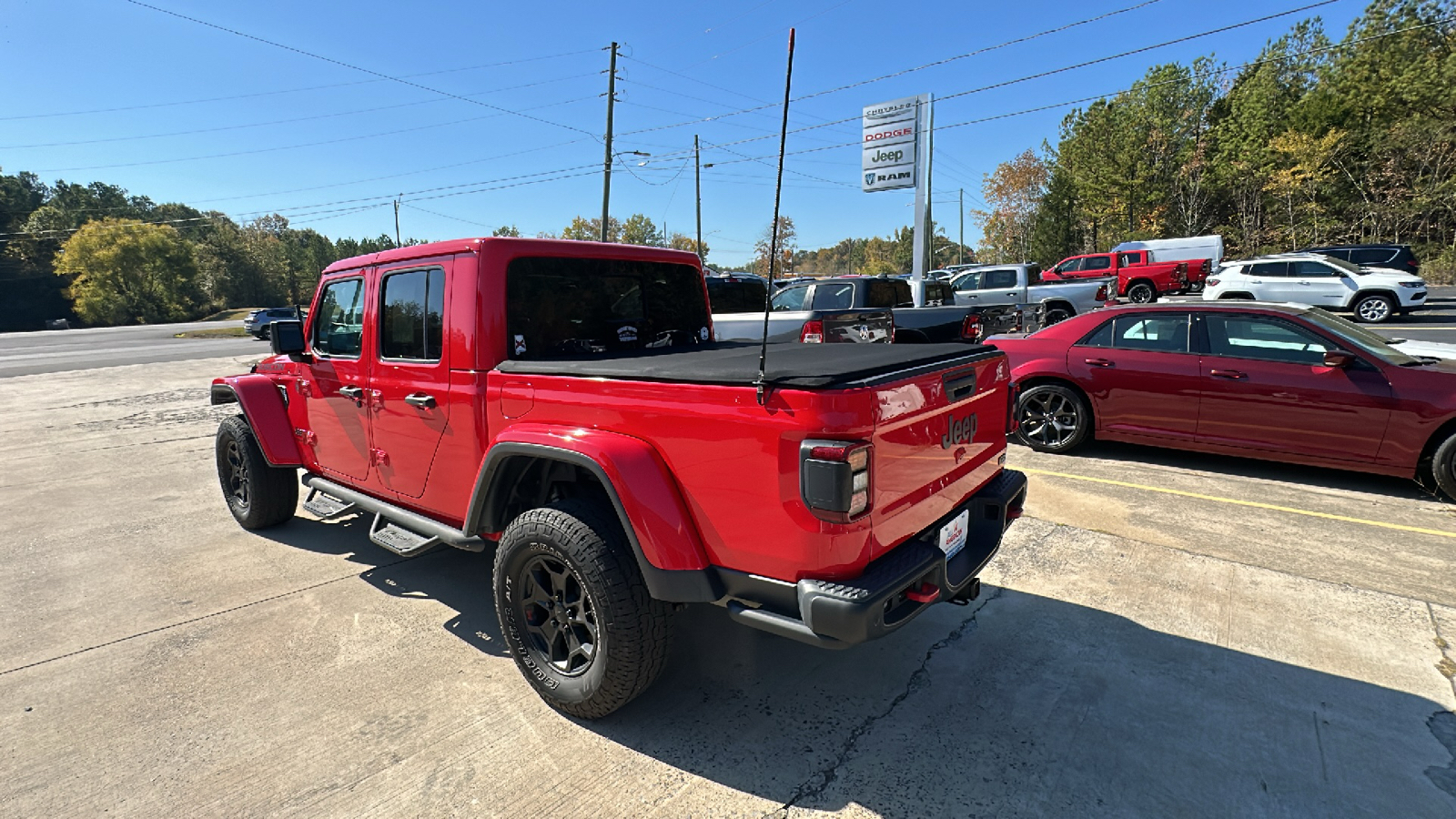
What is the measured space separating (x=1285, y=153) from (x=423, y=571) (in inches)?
1854

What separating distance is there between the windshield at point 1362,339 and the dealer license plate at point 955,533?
4.45m

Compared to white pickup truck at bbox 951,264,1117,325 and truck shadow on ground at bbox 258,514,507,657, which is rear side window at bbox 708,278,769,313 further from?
white pickup truck at bbox 951,264,1117,325

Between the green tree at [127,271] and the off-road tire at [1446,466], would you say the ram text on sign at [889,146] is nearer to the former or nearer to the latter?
the off-road tire at [1446,466]

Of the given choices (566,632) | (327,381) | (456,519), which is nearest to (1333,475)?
(566,632)

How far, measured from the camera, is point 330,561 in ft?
14.3

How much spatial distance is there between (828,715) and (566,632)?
112cm

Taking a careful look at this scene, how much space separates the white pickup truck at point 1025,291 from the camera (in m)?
16.2

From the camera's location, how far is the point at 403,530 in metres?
3.47

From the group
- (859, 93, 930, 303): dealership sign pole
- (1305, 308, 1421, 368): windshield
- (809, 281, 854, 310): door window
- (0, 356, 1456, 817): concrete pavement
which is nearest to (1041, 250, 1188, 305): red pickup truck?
(859, 93, 930, 303): dealership sign pole

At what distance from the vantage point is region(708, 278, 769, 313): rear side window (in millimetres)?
11241

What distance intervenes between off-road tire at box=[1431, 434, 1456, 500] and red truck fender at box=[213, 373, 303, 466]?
8.00 metres

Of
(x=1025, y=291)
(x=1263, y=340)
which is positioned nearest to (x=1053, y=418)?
(x=1263, y=340)

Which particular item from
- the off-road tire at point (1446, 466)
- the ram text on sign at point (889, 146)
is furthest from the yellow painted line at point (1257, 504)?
the ram text on sign at point (889, 146)

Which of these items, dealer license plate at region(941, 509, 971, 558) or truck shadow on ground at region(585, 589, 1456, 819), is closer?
truck shadow on ground at region(585, 589, 1456, 819)
